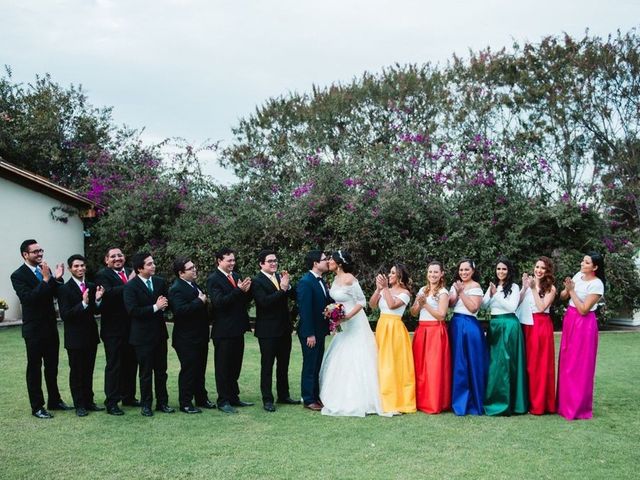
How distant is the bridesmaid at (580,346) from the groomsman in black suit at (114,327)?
5.02 meters

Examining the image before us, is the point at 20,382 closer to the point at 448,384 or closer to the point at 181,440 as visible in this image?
the point at 181,440

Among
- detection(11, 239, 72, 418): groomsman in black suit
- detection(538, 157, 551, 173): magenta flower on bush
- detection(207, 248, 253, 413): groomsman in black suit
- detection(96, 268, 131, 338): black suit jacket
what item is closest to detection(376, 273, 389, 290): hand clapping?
detection(207, 248, 253, 413): groomsman in black suit

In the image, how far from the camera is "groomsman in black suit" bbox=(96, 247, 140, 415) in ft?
24.3

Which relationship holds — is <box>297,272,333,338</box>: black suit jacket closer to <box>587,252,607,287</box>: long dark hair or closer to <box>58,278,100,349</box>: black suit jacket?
<box>58,278,100,349</box>: black suit jacket

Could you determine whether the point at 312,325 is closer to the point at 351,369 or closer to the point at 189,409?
the point at 351,369

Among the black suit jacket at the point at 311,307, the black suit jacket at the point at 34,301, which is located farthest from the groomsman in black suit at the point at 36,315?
the black suit jacket at the point at 311,307

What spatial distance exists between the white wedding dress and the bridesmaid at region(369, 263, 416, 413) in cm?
10

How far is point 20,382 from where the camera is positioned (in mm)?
9297

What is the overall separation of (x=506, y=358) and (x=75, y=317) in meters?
4.94

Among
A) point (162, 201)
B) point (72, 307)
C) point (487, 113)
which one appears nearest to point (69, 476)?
point (72, 307)

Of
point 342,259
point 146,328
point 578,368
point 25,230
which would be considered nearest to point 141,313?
point 146,328

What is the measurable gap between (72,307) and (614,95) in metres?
21.5

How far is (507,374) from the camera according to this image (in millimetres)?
7387

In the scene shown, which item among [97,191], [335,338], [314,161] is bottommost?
[335,338]
